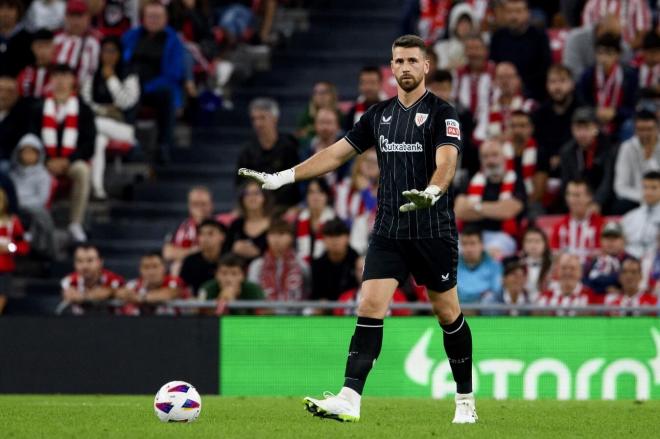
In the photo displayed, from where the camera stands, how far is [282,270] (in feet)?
49.2

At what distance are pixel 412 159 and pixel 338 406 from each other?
1.57 m

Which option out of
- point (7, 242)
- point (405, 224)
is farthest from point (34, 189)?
point (405, 224)

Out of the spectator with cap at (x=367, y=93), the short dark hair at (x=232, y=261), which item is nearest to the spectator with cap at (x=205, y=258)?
the short dark hair at (x=232, y=261)

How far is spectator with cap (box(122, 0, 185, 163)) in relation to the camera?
18.2 meters

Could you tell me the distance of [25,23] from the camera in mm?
19688

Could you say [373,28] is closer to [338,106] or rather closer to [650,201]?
[338,106]

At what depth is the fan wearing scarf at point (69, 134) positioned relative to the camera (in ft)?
56.1

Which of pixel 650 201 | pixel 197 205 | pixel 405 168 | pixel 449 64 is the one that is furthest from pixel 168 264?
pixel 405 168

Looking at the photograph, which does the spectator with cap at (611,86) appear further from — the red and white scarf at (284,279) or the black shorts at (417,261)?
the black shorts at (417,261)

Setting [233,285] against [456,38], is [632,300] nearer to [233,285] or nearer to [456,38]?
[233,285]

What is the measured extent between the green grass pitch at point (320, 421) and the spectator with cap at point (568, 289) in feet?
6.68

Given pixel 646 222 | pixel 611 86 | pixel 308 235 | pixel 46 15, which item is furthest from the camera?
pixel 46 15

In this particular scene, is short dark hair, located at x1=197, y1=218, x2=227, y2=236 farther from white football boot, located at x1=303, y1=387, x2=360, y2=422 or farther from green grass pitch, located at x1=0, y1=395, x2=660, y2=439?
white football boot, located at x1=303, y1=387, x2=360, y2=422

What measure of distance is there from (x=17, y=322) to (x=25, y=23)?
6.78 metres
